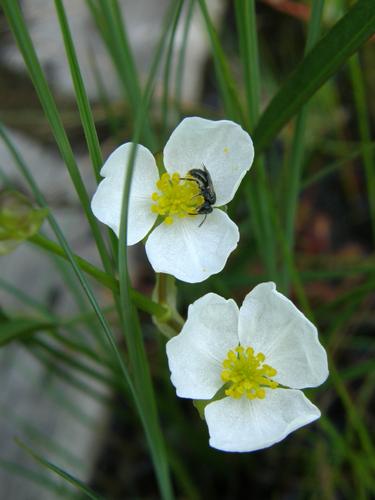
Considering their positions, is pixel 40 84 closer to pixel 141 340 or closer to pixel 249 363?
pixel 141 340

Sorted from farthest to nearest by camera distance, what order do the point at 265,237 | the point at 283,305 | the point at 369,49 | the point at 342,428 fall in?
the point at 369,49 → the point at 342,428 → the point at 265,237 → the point at 283,305

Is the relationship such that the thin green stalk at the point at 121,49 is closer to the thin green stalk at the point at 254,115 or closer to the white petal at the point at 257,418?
the thin green stalk at the point at 254,115

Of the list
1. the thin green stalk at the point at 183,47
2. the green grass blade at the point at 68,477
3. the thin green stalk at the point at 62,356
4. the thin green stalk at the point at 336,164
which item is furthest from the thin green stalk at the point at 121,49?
the green grass blade at the point at 68,477

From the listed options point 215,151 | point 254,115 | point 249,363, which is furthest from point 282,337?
point 254,115

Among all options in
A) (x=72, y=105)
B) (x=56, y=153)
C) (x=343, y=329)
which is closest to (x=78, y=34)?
(x=72, y=105)

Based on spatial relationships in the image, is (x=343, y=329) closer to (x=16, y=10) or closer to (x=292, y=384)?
(x=292, y=384)

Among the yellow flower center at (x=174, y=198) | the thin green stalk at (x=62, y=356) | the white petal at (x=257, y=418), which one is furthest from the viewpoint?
the thin green stalk at (x=62, y=356)
